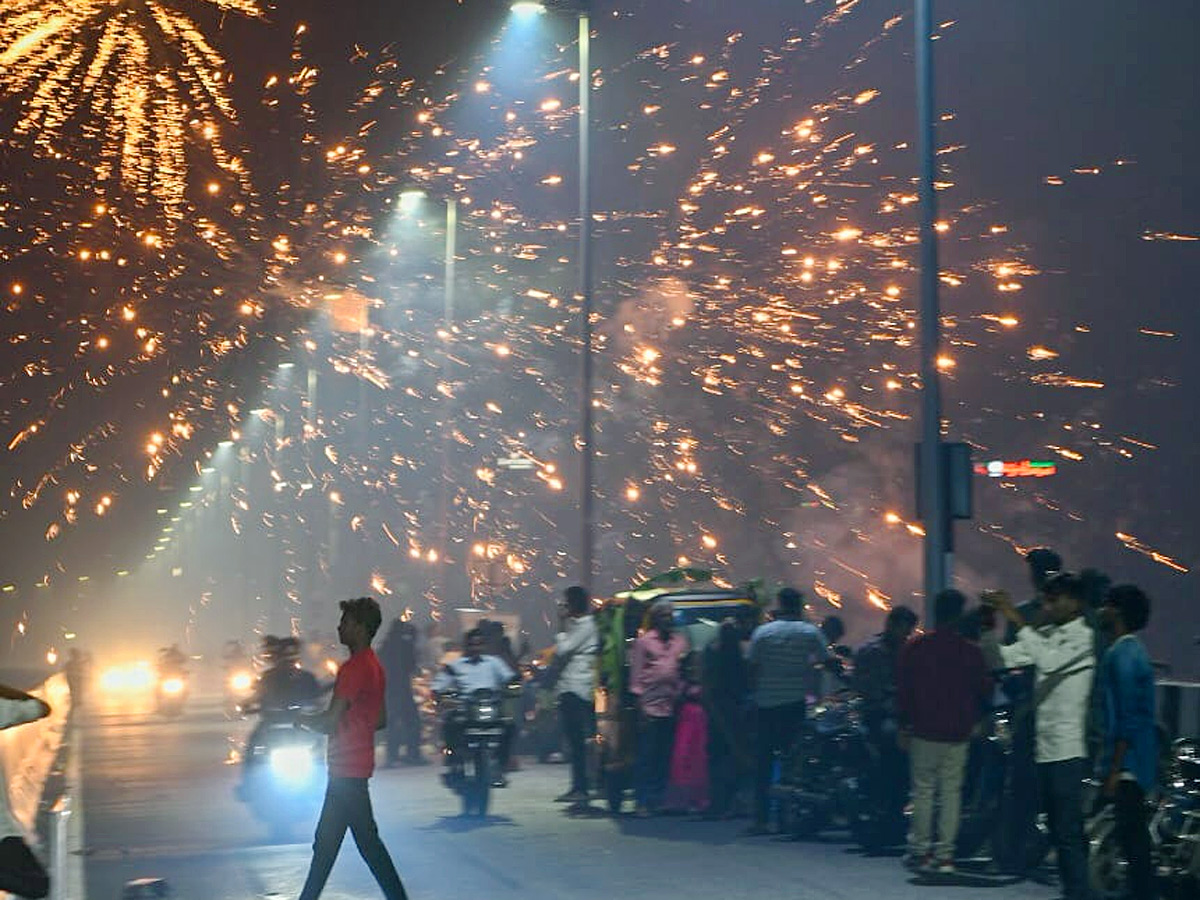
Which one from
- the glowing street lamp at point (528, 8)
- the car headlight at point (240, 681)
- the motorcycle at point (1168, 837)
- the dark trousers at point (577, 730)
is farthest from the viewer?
the car headlight at point (240, 681)

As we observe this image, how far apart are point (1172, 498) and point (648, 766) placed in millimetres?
36591

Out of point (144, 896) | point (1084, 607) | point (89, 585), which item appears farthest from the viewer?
point (89, 585)

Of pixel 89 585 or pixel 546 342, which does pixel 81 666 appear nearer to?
pixel 546 342

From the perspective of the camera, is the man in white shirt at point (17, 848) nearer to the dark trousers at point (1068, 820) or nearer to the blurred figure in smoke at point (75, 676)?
the dark trousers at point (1068, 820)

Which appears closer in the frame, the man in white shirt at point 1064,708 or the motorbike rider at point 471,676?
the man in white shirt at point 1064,708

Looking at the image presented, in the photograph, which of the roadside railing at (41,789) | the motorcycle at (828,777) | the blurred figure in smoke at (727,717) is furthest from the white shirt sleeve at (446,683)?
the motorcycle at (828,777)

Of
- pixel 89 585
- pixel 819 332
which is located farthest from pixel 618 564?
pixel 89 585

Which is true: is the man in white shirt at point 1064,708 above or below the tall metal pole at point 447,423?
below

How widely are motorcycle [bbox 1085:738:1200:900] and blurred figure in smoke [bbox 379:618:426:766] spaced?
13.2 metres

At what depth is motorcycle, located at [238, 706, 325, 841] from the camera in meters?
17.0

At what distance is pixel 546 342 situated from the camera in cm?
5219

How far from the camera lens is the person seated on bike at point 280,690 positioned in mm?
19033

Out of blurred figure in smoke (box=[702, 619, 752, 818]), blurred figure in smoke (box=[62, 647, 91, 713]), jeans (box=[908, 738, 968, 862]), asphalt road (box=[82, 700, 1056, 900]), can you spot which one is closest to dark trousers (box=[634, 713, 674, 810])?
blurred figure in smoke (box=[702, 619, 752, 818])

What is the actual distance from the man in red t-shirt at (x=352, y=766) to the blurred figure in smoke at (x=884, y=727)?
4.61 metres
